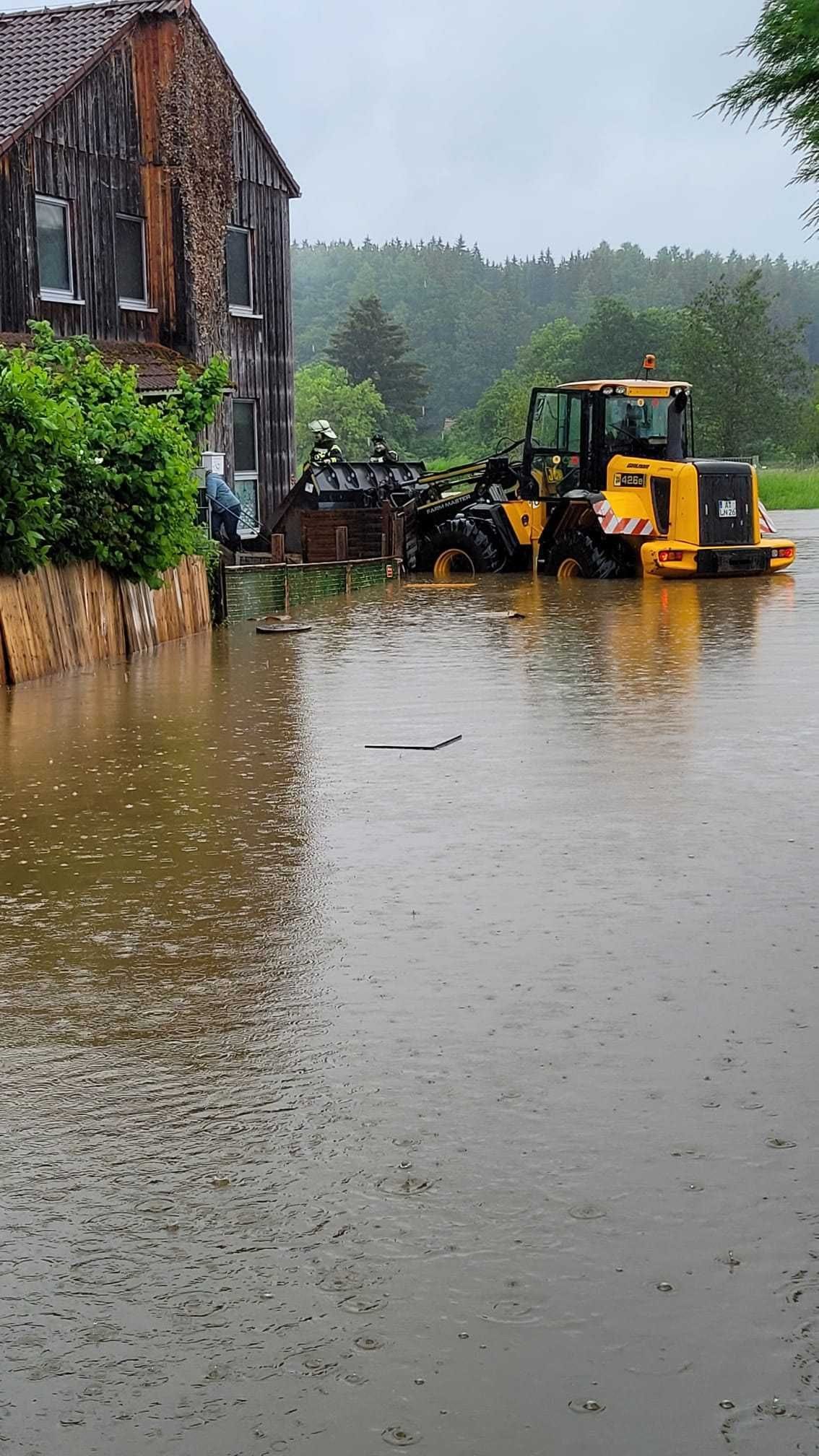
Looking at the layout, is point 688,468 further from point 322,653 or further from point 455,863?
point 455,863

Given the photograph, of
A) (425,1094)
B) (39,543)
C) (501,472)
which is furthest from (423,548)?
(425,1094)

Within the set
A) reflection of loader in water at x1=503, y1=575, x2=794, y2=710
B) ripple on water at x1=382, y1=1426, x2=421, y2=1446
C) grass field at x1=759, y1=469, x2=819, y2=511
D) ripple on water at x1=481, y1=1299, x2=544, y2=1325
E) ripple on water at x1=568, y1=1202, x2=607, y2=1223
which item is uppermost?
grass field at x1=759, y1=469, x2=819, y2=511

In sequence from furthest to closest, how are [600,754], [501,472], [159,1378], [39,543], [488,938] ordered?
[501,472] < [39,543] < [600,754] < [488,938] < [159,1378]

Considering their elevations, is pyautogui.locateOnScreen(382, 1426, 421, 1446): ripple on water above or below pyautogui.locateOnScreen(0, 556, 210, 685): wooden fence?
below

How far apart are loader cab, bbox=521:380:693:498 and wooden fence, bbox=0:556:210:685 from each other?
10927 millimetres

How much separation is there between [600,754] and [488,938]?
4.40 m

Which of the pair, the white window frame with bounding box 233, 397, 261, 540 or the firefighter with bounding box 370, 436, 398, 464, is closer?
the white window frame with bounding box 233, 397, 261, 540

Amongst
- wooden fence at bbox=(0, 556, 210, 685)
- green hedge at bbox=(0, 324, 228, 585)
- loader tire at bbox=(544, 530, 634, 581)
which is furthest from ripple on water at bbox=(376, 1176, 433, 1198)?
loader tire at bbox=(544, 530, 634, 581)

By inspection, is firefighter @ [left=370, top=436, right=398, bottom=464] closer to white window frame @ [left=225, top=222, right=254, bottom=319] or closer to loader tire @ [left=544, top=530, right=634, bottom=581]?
white window frame @ [left=225, top=222, right=254, bottom=319]

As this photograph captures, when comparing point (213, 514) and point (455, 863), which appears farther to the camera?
point (213, 514)

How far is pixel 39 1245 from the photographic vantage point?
4203 mm

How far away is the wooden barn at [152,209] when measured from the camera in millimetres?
27625

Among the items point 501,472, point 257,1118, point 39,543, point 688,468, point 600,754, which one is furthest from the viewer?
point 501,472

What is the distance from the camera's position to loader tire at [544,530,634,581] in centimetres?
2845
